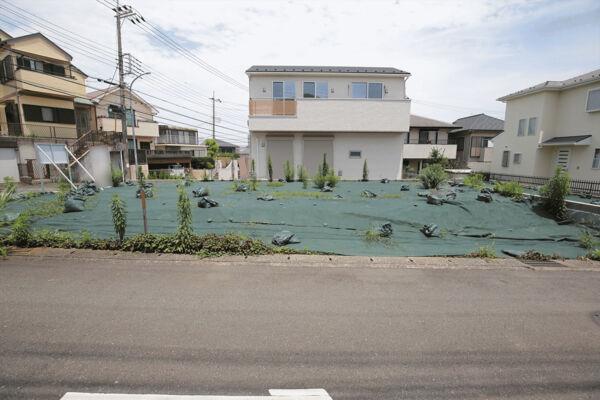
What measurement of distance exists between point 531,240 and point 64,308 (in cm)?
837

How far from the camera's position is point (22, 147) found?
62.1 ft

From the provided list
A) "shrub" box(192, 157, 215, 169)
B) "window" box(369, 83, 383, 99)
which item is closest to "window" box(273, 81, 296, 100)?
"window" box(369, 83, 383, 99)

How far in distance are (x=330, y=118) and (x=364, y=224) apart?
11.5 meters

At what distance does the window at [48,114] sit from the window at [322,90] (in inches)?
843

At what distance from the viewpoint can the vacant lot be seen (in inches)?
229

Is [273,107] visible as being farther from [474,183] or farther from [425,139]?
[425,139]

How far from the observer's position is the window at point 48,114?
21062mm

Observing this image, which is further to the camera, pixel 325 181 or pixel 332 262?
pixel 325 181

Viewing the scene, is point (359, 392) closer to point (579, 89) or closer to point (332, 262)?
point (332, 262)

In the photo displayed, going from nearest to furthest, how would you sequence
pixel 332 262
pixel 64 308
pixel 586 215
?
pixel 64 308 < pixel 332 262 < pixel 586 215

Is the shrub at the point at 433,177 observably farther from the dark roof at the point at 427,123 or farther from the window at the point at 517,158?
the dark roof at the point at 427,123

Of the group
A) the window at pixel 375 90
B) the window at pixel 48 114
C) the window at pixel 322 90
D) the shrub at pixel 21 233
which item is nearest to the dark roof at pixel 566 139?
the window at pixel 375 90

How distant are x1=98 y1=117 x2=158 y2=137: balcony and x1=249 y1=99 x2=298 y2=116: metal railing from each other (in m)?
17.9

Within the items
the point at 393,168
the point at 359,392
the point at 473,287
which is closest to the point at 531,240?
the point at 473,287
